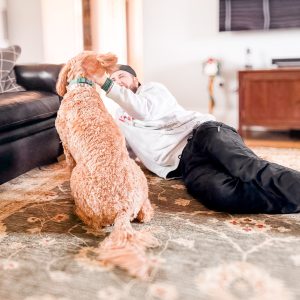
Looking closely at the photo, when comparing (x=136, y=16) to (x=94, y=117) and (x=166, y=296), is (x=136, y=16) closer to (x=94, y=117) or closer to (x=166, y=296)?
(x=94, y=117)

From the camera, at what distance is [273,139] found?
3656mm

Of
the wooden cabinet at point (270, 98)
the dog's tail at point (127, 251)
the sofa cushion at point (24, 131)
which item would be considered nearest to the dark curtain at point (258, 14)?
the wooden cabinet at point (270, 98)

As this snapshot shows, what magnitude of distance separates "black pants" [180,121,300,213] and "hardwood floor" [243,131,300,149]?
1.59m

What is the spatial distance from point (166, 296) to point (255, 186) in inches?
27.3

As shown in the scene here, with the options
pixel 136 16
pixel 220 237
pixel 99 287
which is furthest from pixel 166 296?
pixel 136 16

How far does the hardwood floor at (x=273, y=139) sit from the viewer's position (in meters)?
3.41

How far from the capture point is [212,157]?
71.7 inches

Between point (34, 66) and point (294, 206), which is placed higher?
point (34, 66)

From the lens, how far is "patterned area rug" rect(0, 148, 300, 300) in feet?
3.74

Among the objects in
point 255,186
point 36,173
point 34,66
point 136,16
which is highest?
point 136,16

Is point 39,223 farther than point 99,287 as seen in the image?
Yes

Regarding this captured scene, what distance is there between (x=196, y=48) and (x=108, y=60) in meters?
2.79

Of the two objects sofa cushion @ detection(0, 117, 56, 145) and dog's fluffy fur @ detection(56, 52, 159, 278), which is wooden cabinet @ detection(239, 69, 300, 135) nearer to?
sofa cushion @ detection(0, 117, 56, 145)

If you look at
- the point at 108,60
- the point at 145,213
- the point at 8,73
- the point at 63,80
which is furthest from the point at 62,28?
the point at 145,213
